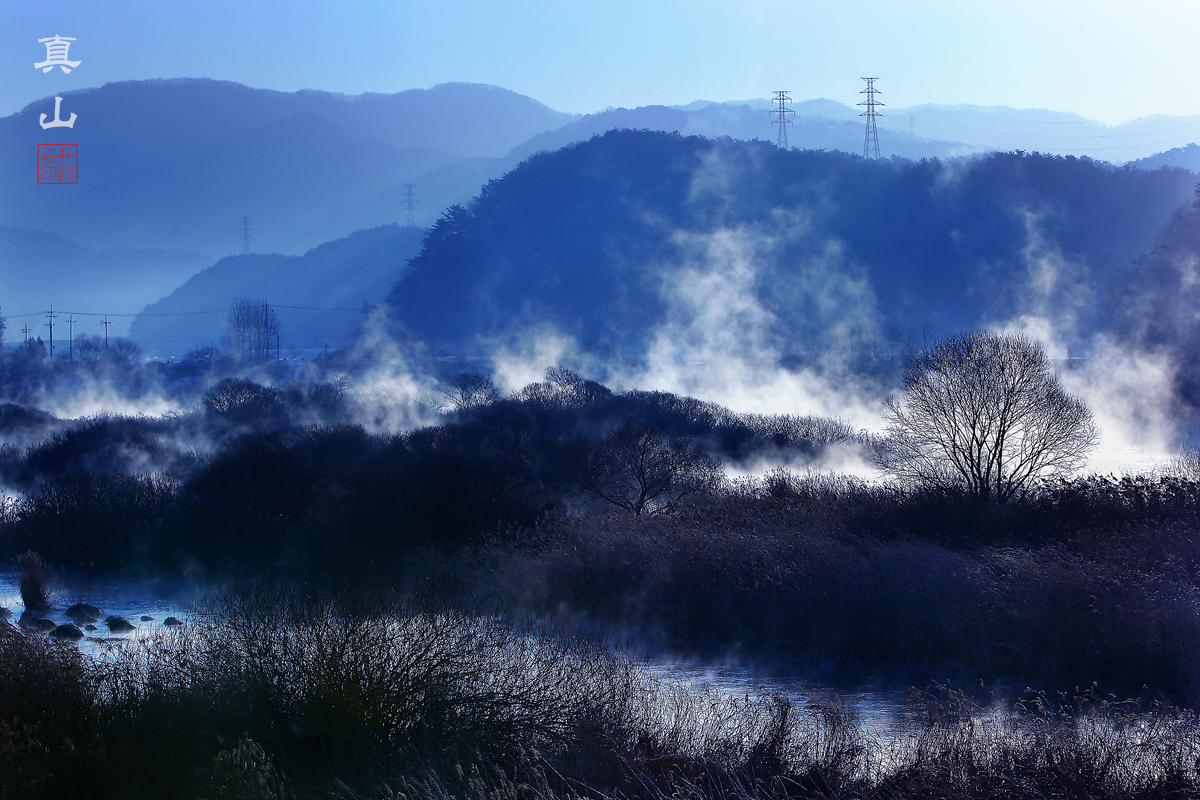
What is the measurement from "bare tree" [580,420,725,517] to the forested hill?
61.8 m

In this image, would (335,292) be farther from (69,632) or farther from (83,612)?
(69,632)

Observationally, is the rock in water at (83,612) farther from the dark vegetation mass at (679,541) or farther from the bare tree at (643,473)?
the bare tree at (643,473)

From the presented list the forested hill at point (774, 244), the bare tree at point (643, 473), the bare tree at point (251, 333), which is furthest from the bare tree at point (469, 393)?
the bare tree at point (251, 333)

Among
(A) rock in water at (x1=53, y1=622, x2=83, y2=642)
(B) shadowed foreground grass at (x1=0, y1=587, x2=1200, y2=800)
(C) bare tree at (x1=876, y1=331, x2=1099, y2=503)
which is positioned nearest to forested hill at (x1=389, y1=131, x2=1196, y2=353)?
(C) bare tree at (x1=876, y1=331, x2=1099, y2=503)

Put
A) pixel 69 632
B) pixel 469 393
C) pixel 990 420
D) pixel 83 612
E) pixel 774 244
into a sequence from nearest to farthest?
pixel 69 632 < pixel 83 612 < pixel 990 420 < pixel 469 393 < pixel 774 244

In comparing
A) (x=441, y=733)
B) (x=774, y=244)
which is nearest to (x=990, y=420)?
(x=441, y=733)

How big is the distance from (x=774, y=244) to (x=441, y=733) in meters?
103

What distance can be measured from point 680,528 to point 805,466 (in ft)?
70.0

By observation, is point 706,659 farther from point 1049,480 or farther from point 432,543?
point 1049,480

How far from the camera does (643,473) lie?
30.5 m

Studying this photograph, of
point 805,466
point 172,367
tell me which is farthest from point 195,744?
point 172,367

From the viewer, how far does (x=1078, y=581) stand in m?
15.6

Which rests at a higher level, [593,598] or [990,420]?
[990,420]

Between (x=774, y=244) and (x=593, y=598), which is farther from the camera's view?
(x=774, y=244)
